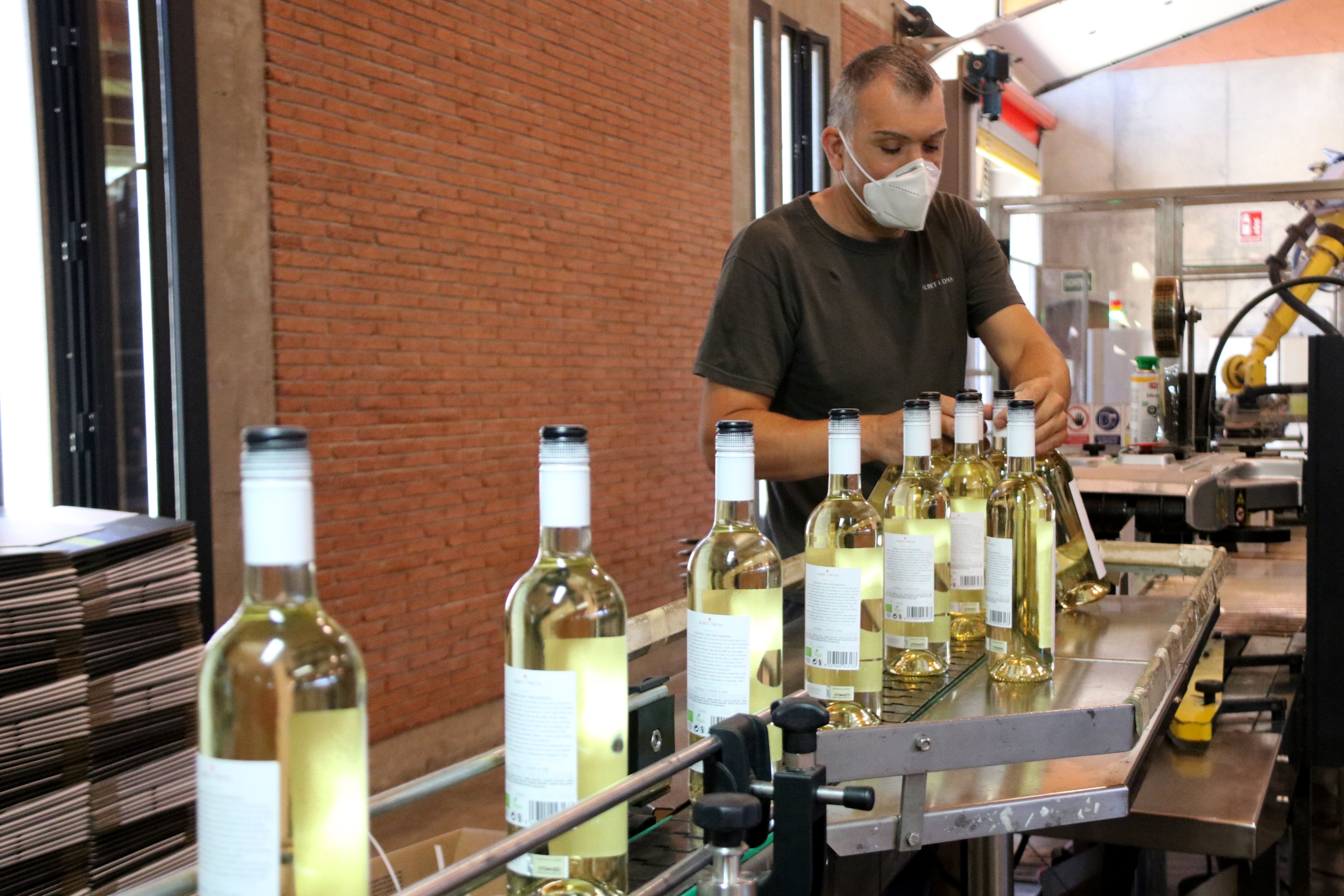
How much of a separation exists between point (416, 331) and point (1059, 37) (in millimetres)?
9332

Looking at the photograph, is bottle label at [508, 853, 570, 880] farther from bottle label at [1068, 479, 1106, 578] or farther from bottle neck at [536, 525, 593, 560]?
bottle label at [1068, 479, 1106, 578]

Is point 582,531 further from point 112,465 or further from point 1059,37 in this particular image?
point 1059,37

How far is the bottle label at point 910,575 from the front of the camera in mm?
1096

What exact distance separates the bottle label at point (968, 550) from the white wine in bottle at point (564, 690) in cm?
63

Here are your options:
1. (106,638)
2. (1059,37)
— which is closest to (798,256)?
(106,638)

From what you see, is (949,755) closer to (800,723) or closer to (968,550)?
(800,723)

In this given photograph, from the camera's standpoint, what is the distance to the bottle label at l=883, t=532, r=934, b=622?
110 cm

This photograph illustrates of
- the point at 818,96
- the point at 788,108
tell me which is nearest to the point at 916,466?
the point at 788,108

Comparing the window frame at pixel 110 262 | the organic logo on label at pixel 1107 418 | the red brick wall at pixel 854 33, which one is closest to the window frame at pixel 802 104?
the red brick wall at pixel 854 33

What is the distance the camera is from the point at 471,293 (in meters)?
4.85

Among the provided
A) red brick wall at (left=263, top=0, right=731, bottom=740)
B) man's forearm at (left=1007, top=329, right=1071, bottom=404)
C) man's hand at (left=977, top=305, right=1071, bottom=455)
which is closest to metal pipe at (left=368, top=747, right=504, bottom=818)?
man's hand at (left=977, top=305, right=1071, bottom=455)

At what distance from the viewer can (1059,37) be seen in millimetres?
11695

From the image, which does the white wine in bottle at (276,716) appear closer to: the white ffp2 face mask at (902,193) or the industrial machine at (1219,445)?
the white ffp2 face mask at (902,193)

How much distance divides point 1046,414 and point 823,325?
57 centimetres
